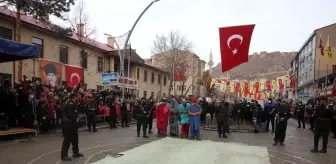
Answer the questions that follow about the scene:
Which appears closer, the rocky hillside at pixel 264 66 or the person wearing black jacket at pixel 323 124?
the person wearing black jacket at pixel 323 124

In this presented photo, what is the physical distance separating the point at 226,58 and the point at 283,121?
11.7 feet

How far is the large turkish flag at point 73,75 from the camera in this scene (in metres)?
22.2

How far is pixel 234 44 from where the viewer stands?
493 inches

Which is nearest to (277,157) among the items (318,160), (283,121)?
(318,160)

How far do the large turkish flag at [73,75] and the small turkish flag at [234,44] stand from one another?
12341mm

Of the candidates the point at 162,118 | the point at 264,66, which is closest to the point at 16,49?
the point at 162,118

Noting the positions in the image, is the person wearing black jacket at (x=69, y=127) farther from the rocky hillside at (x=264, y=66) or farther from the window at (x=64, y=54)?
the rocky hillside at (x=264, y=66)

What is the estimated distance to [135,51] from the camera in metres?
45.2

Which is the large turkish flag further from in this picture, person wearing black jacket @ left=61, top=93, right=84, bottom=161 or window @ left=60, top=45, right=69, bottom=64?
person wearing black jacket @ left=61, top=93, right=84, bottom=161

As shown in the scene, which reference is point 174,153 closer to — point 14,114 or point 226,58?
point 226,58

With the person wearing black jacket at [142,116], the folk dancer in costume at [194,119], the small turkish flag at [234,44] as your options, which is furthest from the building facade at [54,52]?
the small turkish flag at [234,44]

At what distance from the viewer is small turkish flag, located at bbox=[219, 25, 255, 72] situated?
40.6 ft

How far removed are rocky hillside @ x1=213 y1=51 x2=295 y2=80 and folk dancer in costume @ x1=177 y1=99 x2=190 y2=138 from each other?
11249cm

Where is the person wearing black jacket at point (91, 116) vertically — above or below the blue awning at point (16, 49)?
below
